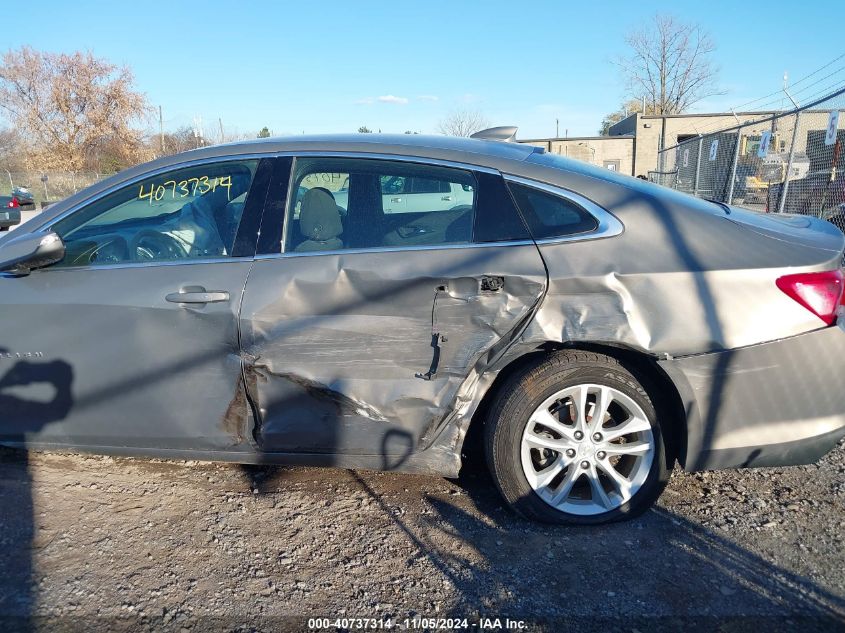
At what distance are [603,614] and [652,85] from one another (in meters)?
50.4

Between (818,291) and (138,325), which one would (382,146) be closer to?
(138,325)

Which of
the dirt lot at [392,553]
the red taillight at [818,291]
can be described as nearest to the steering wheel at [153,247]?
the dirt lot at [392,553]

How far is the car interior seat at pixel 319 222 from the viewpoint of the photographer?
292 cm

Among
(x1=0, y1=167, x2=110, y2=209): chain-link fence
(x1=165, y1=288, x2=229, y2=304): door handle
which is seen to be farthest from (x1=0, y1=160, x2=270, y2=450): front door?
(x1=0, y1=167, x2=110, y2=209): chain-link fence

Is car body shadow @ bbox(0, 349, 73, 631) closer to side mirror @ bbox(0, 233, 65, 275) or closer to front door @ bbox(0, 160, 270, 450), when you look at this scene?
front door @ bbox(0, 160, 270, 450)

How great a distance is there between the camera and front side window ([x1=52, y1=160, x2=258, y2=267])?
10.1 ft

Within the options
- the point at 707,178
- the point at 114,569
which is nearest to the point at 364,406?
the point at 114,569

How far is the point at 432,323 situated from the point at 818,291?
Answer: 5.23ft

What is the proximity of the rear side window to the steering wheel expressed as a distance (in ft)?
5.24

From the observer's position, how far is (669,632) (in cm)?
225

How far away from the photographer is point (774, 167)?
14.6 metres

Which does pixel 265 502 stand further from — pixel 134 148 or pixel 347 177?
pixel 134 148

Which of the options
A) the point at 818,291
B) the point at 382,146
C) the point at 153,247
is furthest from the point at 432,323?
the point at 818,291

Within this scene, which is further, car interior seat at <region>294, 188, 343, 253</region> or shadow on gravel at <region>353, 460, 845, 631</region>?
car interior seat at <region>294, 188, 343, 253</region>
